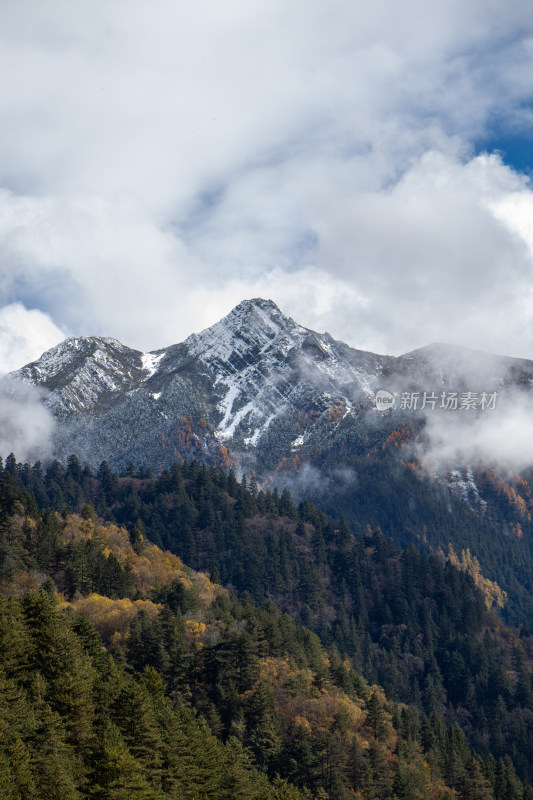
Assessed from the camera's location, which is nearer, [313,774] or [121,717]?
[121,717]

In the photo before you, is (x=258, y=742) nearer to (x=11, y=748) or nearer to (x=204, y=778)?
(x=204, y=778)

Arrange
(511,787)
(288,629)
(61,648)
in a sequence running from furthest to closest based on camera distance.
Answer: (288,629) < (511,787) < (61,648)

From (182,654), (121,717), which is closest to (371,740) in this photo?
(182,654)

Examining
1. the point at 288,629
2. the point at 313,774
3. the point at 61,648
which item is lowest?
the point at 313,774

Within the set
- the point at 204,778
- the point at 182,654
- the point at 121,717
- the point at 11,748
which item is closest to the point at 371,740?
the point at 182,654

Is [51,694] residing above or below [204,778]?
above

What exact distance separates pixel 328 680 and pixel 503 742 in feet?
264

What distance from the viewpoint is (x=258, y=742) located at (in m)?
108

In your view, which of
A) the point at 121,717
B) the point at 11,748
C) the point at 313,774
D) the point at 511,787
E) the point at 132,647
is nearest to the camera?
the point at 11,748

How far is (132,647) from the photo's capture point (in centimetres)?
11388

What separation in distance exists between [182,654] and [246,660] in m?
10.0

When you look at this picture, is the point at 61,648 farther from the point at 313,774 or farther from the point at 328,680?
the point at 328,680

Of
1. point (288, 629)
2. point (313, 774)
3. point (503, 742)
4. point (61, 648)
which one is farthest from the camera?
point (503, 742)

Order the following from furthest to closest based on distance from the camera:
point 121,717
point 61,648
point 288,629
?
point 288,629, point 61,648, point 121,717
